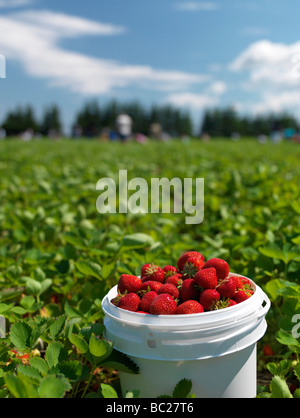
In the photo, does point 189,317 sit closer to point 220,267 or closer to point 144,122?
point 220,267

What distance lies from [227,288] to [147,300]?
1.12ft

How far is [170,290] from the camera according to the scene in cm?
190

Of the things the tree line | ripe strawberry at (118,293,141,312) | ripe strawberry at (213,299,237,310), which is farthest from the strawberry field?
the tree line

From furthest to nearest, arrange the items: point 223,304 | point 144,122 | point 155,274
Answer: point 144,122 < point 155,274 < point 223,304

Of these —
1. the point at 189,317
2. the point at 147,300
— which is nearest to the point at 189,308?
the point at 189,317

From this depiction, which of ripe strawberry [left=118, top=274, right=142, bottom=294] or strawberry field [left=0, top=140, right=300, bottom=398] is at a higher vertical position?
ripe strawberry [left=118, top=274, right=142, bottom=294]

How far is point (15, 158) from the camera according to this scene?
11.5 metres

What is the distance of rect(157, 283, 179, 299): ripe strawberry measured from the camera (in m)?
1.90

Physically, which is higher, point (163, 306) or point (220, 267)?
point (220, 267)

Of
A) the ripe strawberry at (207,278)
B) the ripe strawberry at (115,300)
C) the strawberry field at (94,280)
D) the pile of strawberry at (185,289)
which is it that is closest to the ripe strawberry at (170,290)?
the pile of strawberry at (185,289)

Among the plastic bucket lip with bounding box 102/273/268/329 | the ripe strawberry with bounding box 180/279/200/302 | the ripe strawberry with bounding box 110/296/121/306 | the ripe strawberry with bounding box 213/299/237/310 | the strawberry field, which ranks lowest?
the strawberry field

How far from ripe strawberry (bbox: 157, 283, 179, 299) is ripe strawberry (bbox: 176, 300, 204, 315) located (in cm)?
10

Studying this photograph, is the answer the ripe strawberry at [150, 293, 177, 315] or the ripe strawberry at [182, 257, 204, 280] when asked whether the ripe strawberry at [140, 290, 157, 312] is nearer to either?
the ripe strawberry at [150, 293, 177, 315]
